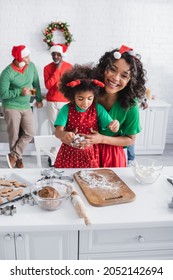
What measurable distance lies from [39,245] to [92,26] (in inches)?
126

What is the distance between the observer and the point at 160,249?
4.08ft

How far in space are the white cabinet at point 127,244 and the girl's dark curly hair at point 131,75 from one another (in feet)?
2.34

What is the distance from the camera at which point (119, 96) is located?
163 centimetres

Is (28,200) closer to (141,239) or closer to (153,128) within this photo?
(141,239)

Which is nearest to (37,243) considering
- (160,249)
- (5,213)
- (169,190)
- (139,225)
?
(5,213)

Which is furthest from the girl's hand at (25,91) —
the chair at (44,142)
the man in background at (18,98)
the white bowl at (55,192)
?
the white bowl at (55,192)

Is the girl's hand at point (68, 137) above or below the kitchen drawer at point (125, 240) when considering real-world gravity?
above

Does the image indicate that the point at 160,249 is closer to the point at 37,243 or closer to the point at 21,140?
the point at 37,243

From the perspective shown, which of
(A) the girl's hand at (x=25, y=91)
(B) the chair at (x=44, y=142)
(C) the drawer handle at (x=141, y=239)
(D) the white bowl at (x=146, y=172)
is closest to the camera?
(C) the drawer handle at (x=141, y=239)

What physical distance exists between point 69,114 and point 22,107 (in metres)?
1.69

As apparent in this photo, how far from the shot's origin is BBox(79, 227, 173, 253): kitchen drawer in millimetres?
1167

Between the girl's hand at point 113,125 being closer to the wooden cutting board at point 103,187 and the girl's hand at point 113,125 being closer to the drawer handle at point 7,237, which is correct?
the wooden cutting board at point 103,187

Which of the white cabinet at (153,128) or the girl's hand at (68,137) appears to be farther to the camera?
the white cabinet at (153,128)

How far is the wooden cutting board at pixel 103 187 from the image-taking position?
1.22 metres
